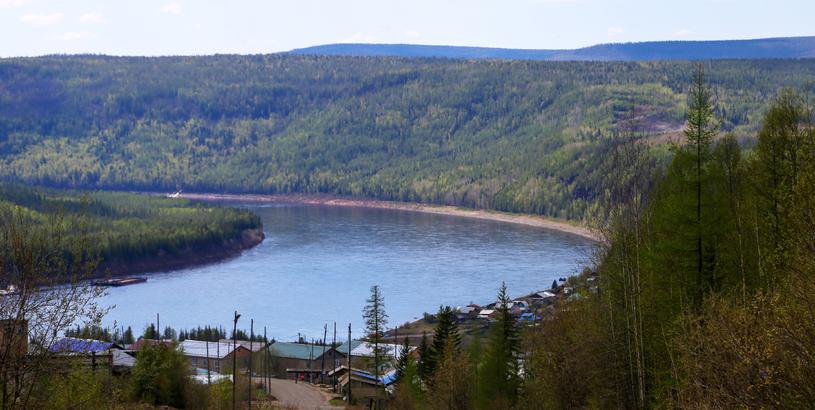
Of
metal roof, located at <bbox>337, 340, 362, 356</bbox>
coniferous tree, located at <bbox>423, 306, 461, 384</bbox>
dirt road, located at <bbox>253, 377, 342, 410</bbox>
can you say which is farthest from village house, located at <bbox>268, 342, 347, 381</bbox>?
coniferous tree, located at <bbox>423, 306, 461, 384</bbox>

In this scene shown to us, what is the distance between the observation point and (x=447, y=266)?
88.1 meters

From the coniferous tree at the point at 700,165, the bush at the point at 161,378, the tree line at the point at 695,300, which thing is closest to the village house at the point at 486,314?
the tree line at the point at 695,300

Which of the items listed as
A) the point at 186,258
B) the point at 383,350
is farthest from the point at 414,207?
the point at 383,350

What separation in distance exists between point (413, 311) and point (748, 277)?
160 ft

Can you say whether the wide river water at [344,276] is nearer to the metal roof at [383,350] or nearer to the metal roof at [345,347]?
the metal roof at [345,347]

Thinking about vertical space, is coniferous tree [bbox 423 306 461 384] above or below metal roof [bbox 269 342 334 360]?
above

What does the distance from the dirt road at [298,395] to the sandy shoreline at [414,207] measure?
6134 centimetres

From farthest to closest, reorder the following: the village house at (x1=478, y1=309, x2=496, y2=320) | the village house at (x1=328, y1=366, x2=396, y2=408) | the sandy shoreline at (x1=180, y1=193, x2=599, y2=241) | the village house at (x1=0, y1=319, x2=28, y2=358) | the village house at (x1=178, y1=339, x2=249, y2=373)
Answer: the sandy shoreline at (x1=180, y1=193, x2=599, y2=241) → the village house at (x1=478, y1=309, x2=496, y2=320) → the village house at (x1=178, y1=339, x2=249, y2=373) → the village house at (x1=328, y1=366, x2=396, y2=408) → the village house at (x1=0, y1=319, x2=28, y2=358)

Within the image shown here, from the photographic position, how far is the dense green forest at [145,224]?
94.5 metres

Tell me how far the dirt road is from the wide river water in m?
13.6

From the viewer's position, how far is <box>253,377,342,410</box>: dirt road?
3834 centimetres

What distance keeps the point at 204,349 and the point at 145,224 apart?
59520mm

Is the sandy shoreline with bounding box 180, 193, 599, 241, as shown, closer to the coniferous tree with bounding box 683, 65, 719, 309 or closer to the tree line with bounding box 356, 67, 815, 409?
the tree line with bounding box 356, 67, 815, 409

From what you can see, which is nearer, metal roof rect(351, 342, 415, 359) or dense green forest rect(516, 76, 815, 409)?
dense green forest rect(516, 76, 815, 409)
